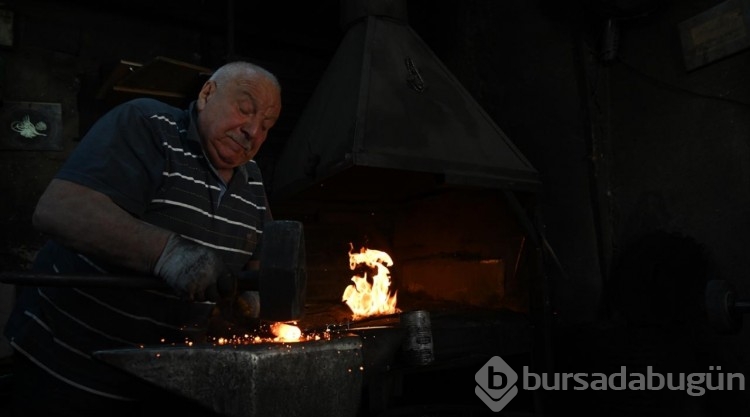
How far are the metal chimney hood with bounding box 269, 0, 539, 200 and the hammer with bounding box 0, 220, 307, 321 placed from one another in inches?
76.3

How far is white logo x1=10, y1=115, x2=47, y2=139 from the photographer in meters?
4.09

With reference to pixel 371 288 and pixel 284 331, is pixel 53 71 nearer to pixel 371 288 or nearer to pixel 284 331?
pixel 371 288

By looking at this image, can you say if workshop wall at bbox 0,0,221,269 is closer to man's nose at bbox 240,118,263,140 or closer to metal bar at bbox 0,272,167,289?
man's nose at bbox 240,118,263,140

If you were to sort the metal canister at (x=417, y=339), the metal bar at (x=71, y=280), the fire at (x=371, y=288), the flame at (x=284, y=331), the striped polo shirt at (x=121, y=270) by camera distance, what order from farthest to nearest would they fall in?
the fire at (x=371, y=288)
the metal canister at (x=417, y=339)
the flame at (x=284, y=331)
the striped polo shirt at (x=121, y=270)
the metal bar at (x=71, y=280)

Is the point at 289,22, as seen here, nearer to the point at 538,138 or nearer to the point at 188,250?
the point at 538,138

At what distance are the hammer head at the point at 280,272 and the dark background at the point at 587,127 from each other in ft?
8.63

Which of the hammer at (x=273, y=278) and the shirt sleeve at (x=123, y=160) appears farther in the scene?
the shirt sleeve at (x=123, y=160)

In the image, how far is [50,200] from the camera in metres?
1.46

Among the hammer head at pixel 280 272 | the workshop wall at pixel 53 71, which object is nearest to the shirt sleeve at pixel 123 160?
the hammer head at pixel 280 272

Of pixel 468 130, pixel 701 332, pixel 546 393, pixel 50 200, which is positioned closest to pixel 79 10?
pixel 468 130

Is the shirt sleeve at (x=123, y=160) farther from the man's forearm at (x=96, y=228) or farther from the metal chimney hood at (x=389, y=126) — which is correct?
the metal chimney hood at (x=389, y=126)

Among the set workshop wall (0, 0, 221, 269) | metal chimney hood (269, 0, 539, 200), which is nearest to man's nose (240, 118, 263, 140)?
metal chimney hood (269, 0, 539, 200)

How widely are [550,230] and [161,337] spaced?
316 cm

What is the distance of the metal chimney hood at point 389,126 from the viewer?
351cm
